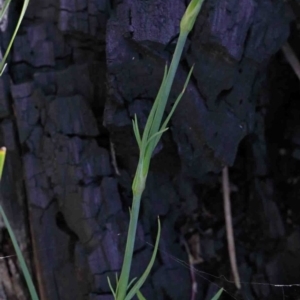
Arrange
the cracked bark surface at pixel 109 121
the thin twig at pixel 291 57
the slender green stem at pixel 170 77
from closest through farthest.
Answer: the slender green stem at pixel 170 77 → the cracked bark surface at pixel 109 121 → the thin twig at pixel 291 57

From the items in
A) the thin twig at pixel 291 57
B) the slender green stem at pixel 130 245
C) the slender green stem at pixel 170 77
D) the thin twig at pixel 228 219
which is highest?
the slender green stem at pixel 170 77

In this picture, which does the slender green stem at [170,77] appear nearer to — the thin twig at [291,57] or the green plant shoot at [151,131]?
the green plant shoot at [151,131]

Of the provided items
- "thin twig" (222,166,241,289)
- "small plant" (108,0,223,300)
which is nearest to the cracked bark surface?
"thin twig" (222,166,241,289)

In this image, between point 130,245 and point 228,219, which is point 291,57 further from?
point 130,245

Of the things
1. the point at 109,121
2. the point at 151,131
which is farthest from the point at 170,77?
the point at 109,121

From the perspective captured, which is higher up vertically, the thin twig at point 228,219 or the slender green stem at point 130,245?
the slender green stem at point 130,245

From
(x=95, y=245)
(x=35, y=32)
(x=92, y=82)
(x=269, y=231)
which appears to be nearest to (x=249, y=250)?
(x=269, y=231)

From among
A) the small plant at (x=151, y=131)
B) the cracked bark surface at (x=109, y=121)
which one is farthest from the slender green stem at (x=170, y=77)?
the cracked bark surface at (x=109, y=121)
